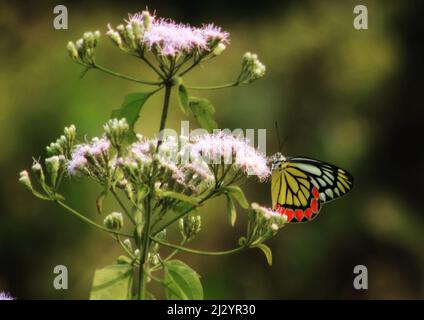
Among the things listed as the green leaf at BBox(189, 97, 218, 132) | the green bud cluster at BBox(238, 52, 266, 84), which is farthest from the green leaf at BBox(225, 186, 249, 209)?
the green bud cluster at BBox(238, 52, 266, 84)

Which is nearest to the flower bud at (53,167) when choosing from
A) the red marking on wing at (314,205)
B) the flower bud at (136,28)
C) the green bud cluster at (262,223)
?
the flower bud at (136,28)

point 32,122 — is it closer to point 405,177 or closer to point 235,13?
point 235,13

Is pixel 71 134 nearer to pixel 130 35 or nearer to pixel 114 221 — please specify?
pixel 114 221

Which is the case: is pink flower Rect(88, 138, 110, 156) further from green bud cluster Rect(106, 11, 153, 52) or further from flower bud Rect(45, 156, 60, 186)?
green bud cluster Rect(106, 11, 153, 52)

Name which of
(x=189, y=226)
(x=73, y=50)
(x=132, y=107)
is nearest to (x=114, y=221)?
(x=189, y=226)
